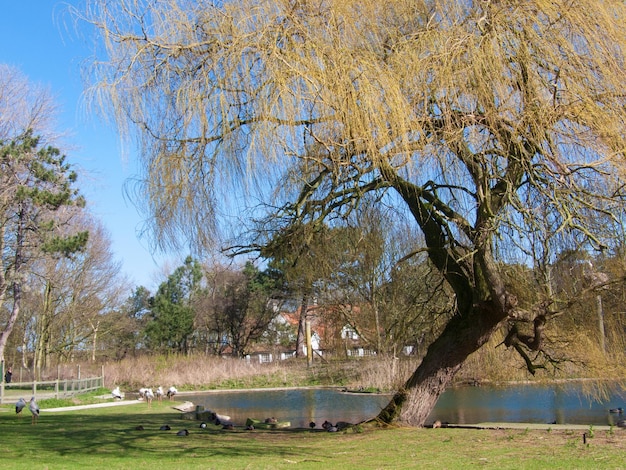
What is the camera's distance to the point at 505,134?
21.6ft

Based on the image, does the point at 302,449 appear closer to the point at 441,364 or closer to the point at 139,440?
the point at 139,440

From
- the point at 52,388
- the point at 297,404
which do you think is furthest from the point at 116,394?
the point at 297,404

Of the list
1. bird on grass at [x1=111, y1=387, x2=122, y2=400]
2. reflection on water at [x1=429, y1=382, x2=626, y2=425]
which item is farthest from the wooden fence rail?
reflection on water at [x1=429, y1=382, x2=626, y2=425]

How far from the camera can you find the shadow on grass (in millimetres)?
7320

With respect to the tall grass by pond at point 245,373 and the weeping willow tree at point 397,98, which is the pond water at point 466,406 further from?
the weeping willow tree at point 397,98

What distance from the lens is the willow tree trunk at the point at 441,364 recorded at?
877 centimetres

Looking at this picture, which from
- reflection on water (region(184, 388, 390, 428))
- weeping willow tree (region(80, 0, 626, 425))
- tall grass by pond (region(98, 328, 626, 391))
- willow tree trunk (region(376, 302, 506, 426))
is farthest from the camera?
tall grass by pond (region(98, 328, 626, 391))

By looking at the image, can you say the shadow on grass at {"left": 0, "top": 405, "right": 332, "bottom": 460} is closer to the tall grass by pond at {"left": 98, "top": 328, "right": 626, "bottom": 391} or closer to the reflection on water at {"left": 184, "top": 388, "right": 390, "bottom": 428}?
the reflection on water at {"left": 184, "top": 388, "right": 390, "bottom": 428}

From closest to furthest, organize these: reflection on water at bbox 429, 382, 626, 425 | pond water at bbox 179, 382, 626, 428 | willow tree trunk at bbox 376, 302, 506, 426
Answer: willow tree trunk at bbox 376, 302, 506, 426 < reflection on water at bbox 429, 382, 626, 425 < pond water at bbox 179, 382, 626, 428

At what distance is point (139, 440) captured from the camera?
870cm

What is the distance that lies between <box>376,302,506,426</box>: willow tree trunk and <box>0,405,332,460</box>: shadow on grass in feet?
5.13

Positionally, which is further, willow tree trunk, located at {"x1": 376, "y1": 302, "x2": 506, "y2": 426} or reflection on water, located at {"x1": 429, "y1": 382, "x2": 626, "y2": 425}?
reflection on water, located at {"x1": 429, "y1": 382, "x2": 626, "y2": 425}

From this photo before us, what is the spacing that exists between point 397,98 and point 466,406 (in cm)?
1097

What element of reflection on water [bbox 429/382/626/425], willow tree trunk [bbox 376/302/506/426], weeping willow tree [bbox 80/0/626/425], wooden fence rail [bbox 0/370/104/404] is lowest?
reflection on water [bbox 429/382/626/425]
